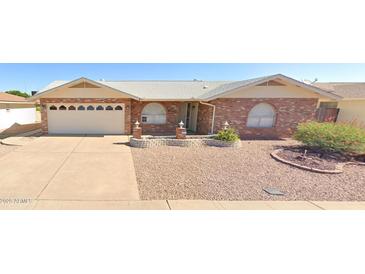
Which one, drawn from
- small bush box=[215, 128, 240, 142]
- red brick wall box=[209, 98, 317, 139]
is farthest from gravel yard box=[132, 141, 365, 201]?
red brick wall box=[209, 98, 317, 139]

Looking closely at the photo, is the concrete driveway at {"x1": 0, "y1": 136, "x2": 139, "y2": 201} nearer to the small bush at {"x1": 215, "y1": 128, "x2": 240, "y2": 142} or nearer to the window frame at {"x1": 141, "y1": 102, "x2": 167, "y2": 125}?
the small bush at {"x1": 215, "y1": 128, "x2": 240, "y2": 142}

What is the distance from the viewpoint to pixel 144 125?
43.5 feet

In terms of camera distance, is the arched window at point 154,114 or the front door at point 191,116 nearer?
the arched window at point 154,114

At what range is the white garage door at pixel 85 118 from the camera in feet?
39.5

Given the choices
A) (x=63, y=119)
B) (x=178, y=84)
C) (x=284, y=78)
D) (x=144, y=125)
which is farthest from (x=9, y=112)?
(x=284, y=78)

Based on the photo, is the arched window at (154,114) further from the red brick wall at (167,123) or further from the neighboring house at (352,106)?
the neighboring house at (352,106)

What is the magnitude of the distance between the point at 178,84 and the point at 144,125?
5.69 metres

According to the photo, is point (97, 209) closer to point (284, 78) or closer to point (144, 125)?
point (144, 125)

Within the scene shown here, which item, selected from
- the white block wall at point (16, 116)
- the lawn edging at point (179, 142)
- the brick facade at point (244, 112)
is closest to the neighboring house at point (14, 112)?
the white block wall at point (16, 116)

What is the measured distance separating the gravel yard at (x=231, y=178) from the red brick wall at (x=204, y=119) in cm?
429

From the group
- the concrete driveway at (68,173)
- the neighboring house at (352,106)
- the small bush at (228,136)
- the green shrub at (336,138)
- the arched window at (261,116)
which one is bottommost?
the concrete driveway at (68,173)

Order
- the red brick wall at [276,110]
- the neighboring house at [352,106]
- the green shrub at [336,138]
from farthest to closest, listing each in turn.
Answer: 1. the neighboring house at [352,106]
2. the red brick wall at [276,110]
3. the green shrub at [336,138]

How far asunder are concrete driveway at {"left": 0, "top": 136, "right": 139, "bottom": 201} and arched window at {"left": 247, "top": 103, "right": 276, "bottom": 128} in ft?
24.8

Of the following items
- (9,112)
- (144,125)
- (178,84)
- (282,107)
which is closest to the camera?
(282,107)
